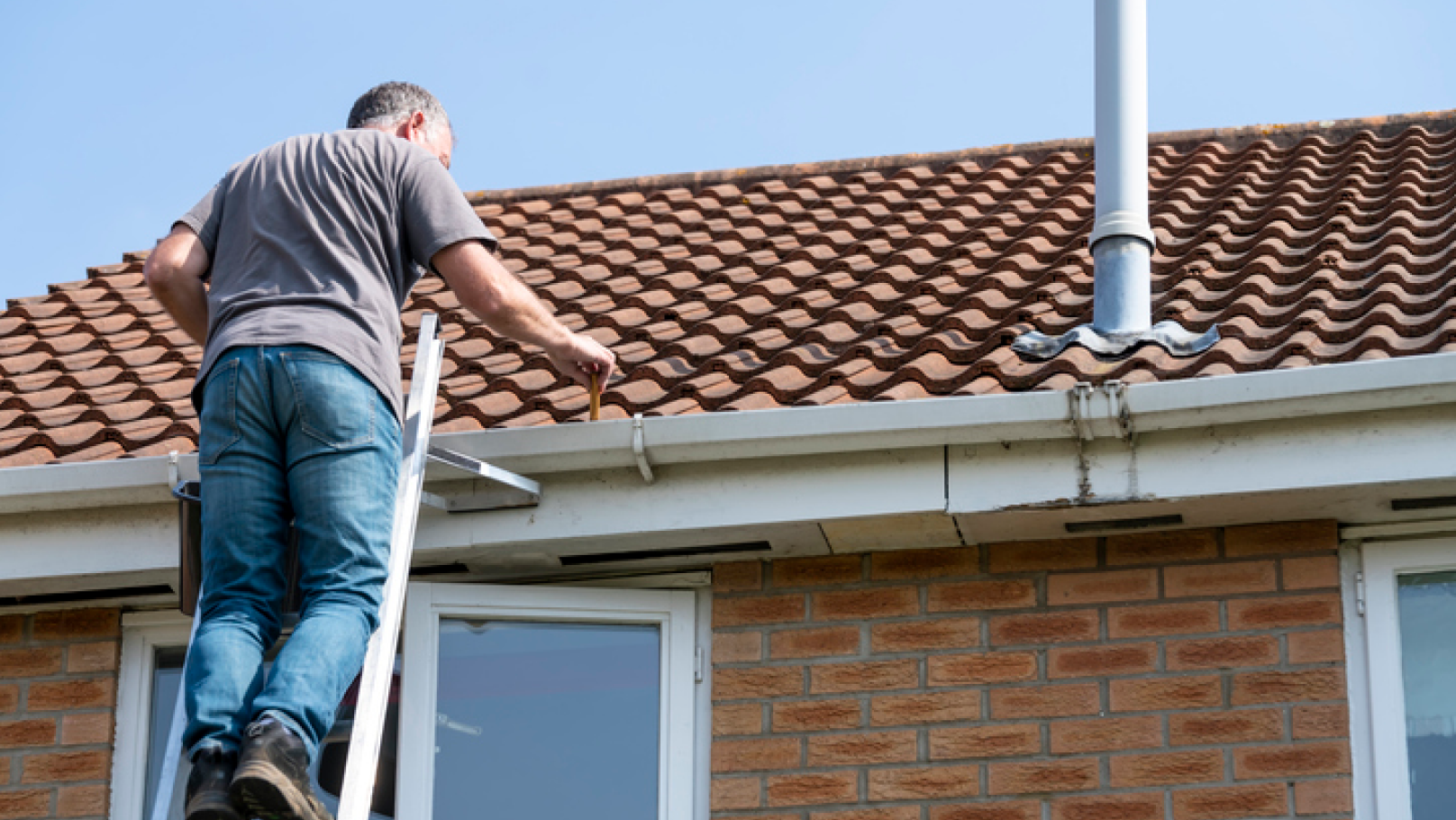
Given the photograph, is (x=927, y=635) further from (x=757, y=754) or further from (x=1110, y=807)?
(x=1110, y=807)

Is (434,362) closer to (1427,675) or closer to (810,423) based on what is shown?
(810,423)

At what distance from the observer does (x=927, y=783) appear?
514cm

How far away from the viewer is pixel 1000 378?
536 centimetres

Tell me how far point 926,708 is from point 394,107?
1996 mm

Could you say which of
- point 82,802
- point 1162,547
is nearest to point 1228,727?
point 1162,547

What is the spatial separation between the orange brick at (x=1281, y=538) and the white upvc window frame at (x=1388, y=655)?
0.12m

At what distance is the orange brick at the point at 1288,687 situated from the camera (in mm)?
5027

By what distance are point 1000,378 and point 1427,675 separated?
1.29 metres

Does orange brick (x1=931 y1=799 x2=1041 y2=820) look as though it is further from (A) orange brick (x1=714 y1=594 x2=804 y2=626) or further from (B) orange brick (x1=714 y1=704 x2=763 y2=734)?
(A) orange brick (x1=714 y1=594 x2=804 y2=626)

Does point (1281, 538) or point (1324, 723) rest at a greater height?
point (1281, 538)

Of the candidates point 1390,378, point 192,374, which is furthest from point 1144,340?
point 192,374

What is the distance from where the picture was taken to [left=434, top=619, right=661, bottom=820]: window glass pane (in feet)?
17.6

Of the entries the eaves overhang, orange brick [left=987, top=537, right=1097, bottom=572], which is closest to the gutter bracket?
the eaves overhang

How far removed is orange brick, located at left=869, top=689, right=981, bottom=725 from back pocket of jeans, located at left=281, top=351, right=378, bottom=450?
1728 millimetres
